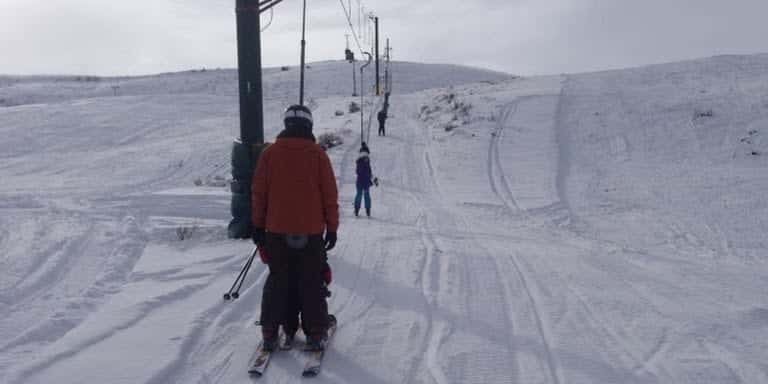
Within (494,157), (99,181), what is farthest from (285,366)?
(494,157)

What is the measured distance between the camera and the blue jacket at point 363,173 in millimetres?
14844

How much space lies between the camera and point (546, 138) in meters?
28.8

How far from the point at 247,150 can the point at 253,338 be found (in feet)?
16.0

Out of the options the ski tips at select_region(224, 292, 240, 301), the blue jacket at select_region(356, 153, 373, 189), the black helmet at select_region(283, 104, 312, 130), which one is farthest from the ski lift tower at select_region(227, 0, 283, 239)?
the black helmet at select_region(283, 104, 312, 130)

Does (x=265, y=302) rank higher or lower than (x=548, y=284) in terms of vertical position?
higher

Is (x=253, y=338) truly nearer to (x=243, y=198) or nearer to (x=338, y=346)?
(x=338, y=346)

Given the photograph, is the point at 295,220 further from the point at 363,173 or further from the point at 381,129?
the point at 381,129

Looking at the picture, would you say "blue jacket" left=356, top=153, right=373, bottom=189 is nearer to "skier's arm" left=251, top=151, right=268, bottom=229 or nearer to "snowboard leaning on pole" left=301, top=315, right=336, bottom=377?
"snowboard leaning on pole" left=301, top=315, right=336, bottom=377

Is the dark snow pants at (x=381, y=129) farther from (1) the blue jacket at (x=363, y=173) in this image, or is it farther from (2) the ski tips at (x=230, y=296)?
(2) the ski tips at (x=230, y=296)

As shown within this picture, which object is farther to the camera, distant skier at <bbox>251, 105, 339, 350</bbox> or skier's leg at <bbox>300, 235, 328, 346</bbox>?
skier's leg at <bbox>300, 235, 328, 346</bbox>

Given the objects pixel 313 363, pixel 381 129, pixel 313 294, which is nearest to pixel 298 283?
pixel 313 294

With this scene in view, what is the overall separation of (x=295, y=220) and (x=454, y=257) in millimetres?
4764

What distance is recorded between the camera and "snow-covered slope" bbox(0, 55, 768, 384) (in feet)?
18.5

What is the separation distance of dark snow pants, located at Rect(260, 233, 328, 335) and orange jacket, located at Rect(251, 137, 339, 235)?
5.8 inches
